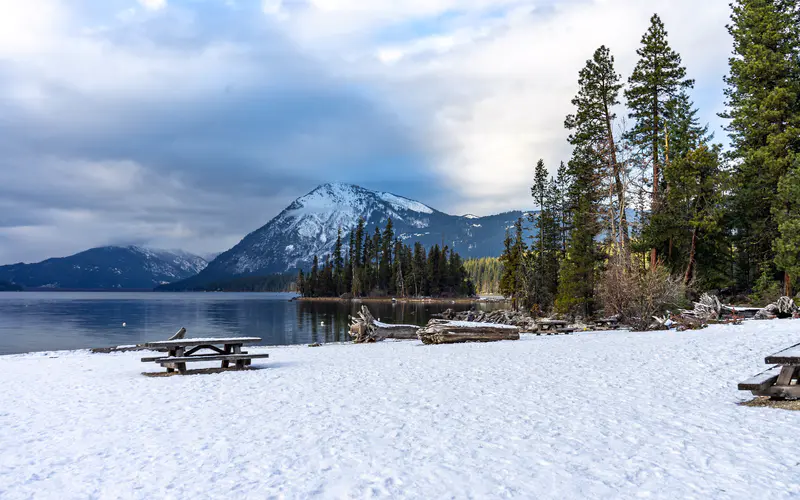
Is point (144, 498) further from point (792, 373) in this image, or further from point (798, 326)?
point (798, 326)

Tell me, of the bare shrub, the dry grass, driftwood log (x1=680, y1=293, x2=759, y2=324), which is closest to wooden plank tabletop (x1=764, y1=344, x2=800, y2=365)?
the dry grass

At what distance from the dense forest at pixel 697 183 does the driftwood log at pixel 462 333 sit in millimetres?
7547

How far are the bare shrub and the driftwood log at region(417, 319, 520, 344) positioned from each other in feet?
22.2

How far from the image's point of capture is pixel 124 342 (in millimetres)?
35531

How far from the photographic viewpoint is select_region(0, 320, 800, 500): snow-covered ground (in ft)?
18.0

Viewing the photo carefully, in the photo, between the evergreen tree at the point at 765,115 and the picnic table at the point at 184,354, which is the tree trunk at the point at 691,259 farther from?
the picnic table at the point at 184,354

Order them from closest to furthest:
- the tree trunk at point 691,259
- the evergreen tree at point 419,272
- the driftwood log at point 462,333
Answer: the driftwood log at point 462,333 → the tree trunk at point 691,259 → the evergreen tree at point 419,272

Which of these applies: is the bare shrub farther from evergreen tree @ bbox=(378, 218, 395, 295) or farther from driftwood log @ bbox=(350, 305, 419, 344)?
evergreen tree @ bbox=(378, 218, 395, 295)

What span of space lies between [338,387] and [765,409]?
8803 mm

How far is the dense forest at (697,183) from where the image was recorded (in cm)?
2906

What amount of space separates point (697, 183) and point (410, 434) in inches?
1275

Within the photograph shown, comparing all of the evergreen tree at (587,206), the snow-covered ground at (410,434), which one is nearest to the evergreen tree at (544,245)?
the evergreen tree at (587,206)

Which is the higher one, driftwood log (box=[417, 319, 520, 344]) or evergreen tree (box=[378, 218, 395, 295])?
evergreen tree (box=[378, 218, 395, 295])

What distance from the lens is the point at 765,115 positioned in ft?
98.4
